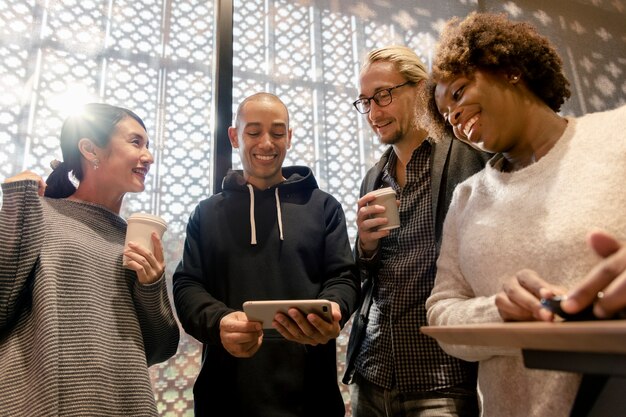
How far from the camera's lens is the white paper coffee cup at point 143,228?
1.26 m

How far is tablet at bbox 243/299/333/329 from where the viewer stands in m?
0.98

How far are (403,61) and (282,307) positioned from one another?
3.26 feet

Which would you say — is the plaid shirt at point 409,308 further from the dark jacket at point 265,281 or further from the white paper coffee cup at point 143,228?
the white paper coffee cup at point 143,228

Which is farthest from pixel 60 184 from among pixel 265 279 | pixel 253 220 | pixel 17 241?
pixel 265 279

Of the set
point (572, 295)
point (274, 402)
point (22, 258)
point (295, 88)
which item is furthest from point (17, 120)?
point (572, 295)

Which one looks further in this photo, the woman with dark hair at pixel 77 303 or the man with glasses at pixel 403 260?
the man with glasses at pixel 403 260

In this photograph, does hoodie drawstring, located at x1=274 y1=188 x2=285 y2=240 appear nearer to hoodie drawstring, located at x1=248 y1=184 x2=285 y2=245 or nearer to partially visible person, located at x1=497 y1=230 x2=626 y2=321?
hoodie drawstring, located at x1=248 y1=184 x2=285 y2=245

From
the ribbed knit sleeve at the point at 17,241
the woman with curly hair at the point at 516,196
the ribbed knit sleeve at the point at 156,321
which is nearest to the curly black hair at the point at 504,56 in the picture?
the woman with curly hair at the point at 516,196

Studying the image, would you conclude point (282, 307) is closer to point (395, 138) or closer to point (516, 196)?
point (516, 196)

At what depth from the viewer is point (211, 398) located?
4.08ft

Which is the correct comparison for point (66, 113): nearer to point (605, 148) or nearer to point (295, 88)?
point (295, 88)

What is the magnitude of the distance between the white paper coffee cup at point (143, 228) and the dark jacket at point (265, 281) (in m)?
0.15

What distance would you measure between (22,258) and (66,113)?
2.79 ft

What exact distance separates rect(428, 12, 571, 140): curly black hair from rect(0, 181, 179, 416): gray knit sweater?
3.26 feet
